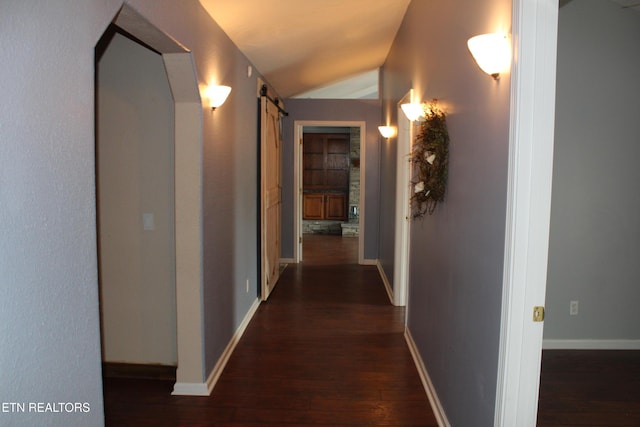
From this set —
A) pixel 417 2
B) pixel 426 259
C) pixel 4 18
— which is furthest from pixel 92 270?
pixel 417 2

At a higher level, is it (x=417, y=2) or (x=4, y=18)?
(x=417, y=2)

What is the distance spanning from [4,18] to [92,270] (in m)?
0.78

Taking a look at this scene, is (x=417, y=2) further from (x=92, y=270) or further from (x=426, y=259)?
(x=92, y=270)

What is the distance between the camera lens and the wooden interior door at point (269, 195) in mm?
4696

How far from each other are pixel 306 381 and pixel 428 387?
0.80 m

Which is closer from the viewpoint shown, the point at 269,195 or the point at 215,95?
the point at 215,95

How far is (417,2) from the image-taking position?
139 inches

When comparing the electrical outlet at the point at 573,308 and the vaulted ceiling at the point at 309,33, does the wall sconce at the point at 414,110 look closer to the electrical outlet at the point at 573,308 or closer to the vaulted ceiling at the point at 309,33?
the vaulted ceiling at the point at 309,33

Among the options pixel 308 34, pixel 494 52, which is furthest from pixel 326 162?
pixel 494 52

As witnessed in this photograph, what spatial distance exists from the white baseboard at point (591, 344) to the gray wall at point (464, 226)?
1100 mm

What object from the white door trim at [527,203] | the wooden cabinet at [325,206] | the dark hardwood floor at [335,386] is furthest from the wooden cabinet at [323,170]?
the white door trim at [527,203]

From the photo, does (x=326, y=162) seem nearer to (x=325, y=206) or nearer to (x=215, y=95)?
(x=325, y=206)

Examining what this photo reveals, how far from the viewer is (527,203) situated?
1573mm

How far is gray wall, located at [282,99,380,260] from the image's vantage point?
269 inches
